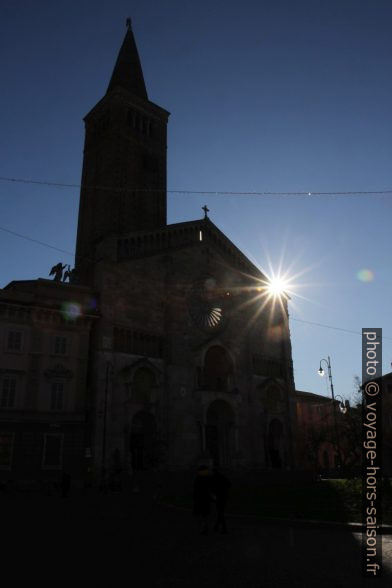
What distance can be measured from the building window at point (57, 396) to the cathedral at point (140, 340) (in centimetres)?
7

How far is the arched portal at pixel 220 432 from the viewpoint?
42.1 m

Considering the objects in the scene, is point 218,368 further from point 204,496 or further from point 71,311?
point 204,496

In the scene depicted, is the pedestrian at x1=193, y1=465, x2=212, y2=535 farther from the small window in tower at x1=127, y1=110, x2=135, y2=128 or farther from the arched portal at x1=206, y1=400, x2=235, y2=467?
the small window in tower at x1=127, y1=110, x2=135, y2=128

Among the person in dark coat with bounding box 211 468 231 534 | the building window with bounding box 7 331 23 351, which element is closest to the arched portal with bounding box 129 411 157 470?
the building window with bounding box 7 331 23 351

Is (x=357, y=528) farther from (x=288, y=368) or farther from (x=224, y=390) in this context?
(x=288, y=368)

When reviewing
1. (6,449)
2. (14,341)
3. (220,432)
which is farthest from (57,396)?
(220,432)

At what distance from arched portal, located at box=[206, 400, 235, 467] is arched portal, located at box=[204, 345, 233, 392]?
181cm

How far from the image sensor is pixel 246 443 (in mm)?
43344

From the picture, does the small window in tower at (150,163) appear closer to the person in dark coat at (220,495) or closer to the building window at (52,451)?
the building window at (52,451)

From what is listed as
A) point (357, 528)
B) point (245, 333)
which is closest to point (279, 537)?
point (357, 528)

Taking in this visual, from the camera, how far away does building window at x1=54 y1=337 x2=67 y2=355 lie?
114 ft

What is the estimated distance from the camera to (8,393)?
3225 centimetres

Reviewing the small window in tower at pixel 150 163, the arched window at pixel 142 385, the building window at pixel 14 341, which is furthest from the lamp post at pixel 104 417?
the small window in tower at pixel 150 163

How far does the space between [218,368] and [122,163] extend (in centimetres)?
2241
